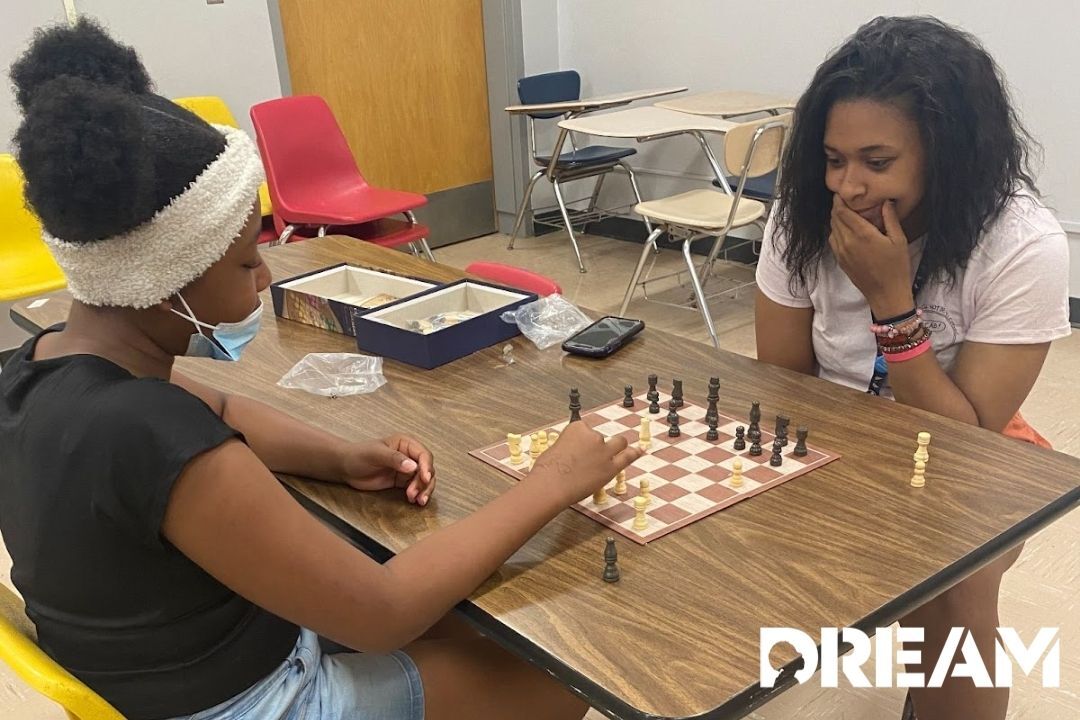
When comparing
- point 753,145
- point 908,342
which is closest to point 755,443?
point 908,342

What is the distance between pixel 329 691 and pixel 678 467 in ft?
1.72

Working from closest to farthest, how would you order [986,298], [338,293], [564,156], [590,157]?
[986,298]
[338,293]
[590,157]
[564,156]

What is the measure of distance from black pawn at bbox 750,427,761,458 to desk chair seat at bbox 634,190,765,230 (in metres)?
2.34

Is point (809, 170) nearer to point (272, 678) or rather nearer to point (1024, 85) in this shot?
point (272, 678)

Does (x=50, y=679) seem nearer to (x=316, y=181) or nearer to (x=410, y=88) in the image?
(x=316, y=181)

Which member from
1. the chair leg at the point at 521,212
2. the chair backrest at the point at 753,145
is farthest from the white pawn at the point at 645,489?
the chair leg at the point at 521,212

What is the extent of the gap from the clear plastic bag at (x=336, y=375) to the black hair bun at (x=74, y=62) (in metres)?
0.60

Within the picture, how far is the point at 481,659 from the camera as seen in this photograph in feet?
3.97

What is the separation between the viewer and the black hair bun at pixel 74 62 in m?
1.08

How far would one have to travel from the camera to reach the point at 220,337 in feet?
3.80

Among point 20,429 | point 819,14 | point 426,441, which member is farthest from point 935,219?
point 819,14

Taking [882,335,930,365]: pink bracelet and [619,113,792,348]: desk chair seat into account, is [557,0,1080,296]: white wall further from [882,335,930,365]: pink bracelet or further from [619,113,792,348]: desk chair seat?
[882,335,930,365]: pink bracelet

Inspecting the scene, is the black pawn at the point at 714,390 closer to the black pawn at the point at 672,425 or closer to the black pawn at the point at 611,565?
the black pawn at the point at 672,425

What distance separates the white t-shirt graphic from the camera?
1.41m
